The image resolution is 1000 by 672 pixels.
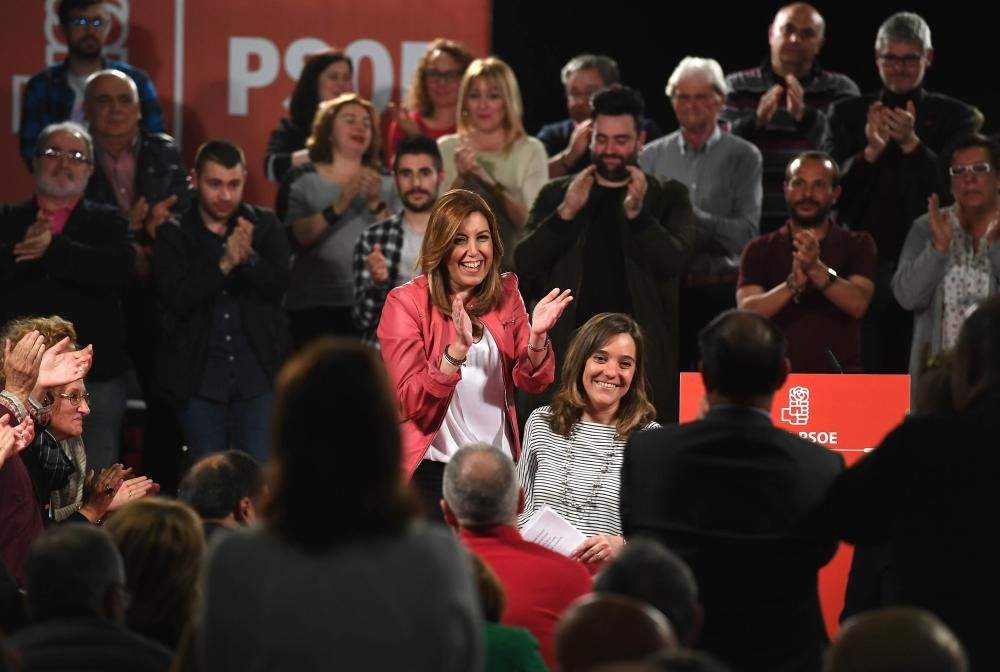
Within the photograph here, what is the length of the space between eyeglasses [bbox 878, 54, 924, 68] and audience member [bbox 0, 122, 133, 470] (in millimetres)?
3508

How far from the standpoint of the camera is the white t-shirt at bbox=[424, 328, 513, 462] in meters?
4.93

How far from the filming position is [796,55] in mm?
7664

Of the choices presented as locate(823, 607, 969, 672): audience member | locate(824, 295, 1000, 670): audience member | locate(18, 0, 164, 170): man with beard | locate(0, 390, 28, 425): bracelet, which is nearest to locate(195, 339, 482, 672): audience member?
locate(823, 607, 969, 672): audience member

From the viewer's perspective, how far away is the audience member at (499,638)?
10.2 feet

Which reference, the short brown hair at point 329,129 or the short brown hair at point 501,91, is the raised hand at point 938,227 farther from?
the short brown hair at point 329,129

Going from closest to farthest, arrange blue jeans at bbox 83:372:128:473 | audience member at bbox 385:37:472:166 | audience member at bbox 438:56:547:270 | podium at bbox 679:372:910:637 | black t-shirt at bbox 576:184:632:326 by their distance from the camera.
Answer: podium at bbox 679:372:910:637 → blue jeans at bbox 83:372:128:473 → black t-shirt at bbox 576:184:632:326 → audience member at bbox 438:56:547:270 → audience member at bbox 385:37:472:166

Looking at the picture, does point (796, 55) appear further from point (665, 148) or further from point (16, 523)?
point (16, 523)

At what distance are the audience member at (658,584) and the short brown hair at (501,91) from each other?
4554 millimetres

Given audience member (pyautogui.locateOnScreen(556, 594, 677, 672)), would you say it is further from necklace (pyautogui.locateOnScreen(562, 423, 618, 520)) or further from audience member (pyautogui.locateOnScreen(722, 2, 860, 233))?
audience member (pyautogui.locateOnScreen(722, 2, 860, 233))

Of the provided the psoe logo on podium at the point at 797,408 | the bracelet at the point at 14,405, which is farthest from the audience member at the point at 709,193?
the bracelet at the point at 14,405

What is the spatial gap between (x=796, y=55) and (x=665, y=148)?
0.84m

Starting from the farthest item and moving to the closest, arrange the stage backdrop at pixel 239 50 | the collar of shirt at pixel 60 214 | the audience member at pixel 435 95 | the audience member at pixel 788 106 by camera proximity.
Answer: the stage backdrop at pixel 239 50 < the audience member at pixel 435 95 < the audience member at pixel 788 106 < the collar of shirt at pixel 60 214

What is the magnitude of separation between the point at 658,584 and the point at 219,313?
168 inches

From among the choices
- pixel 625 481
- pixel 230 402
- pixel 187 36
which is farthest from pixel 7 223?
pixel 625 481
